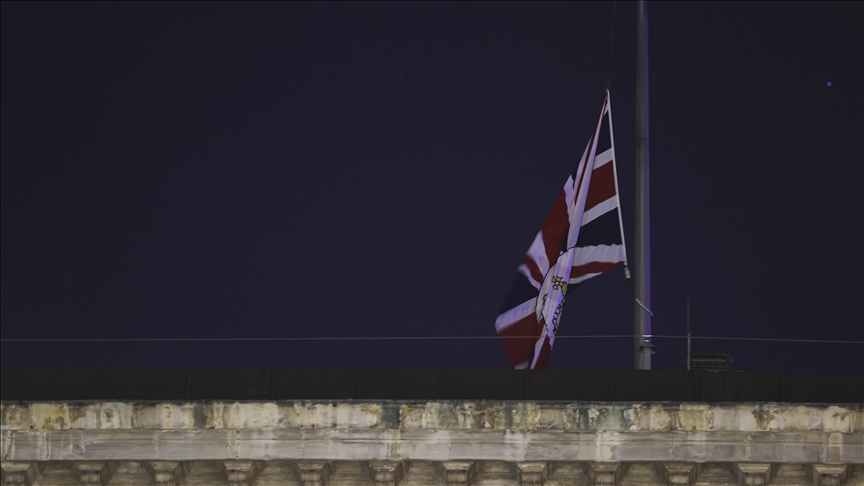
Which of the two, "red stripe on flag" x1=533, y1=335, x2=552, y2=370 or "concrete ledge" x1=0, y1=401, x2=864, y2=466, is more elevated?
"red stripe on flag" x1=533, y1=335, x2=552, y2=370

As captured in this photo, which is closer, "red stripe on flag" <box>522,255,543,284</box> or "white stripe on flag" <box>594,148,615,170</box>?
"white stripe on flag" <box>594,148,615,170</box>

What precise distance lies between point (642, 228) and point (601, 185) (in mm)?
1185

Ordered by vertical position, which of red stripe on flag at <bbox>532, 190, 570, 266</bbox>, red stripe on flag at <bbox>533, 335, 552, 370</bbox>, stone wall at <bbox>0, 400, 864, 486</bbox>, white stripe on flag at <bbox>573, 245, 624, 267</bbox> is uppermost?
red stripe on flag at <bbox>532, 190, 570, 266</bbox>

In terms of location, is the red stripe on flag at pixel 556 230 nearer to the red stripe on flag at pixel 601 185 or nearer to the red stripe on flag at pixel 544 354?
the red stripe on flag at pixel 601 185

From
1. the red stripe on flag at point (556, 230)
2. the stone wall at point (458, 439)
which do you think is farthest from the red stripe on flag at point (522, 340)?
the stone wall at point (458, 439)

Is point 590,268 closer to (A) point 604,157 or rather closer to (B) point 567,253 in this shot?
(B) point 567,253

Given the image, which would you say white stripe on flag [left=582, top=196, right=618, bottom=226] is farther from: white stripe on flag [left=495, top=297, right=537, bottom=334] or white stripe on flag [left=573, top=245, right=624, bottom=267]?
white stripe on flag [left=495, top=297, right=537, bottom=334]

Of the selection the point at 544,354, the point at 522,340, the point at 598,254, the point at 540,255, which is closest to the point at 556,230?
the point at 540,255

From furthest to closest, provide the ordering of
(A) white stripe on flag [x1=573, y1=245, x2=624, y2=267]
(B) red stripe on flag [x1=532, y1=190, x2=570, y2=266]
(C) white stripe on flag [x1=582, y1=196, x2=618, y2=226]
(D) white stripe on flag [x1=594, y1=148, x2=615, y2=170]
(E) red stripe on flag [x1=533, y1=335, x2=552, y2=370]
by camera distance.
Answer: (B) red stripe on flag [x1=532, y1=190, x2=570, y2=266] < (D) white stripe on flag [x1=594, y1=148, x2=615, y2=170] < (C) white stripe on flag [x1=582, y1=196, x2=618, y2=226] < (A) white stripe on flag [x1=573, y1=245, x2=624, y2=267] < (E) red stripe on flag [x1=533, y1=335, x2=552, y2=370]

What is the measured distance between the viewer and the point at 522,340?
Answer: 18.2 meters

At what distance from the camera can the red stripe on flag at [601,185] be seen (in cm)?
1797

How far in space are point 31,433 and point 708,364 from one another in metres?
10.4

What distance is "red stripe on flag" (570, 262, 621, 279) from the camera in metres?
17.5

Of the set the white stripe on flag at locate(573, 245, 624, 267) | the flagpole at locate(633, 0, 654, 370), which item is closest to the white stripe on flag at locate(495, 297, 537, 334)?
the white stripe on flag at locate(573, 245, 624, 267)
